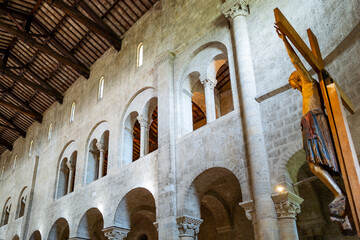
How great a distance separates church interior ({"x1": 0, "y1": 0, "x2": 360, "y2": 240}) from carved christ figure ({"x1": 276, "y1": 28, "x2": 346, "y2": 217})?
0.60 ft

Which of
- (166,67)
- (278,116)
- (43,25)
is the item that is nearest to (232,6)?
(166,67)

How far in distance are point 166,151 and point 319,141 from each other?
21.9ft

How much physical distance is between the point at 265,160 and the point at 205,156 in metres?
1.98

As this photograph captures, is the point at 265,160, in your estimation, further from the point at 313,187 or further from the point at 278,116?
the point at 313,187

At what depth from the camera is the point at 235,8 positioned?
951cm

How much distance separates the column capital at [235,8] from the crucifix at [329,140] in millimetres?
5724

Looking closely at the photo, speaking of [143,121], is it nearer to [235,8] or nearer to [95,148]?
[95,148]

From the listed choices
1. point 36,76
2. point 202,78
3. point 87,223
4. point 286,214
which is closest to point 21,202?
point 36,76

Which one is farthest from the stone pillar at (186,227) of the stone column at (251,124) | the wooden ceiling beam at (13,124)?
the wooden ceiling beam at (13,124)

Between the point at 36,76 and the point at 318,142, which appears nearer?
the point at 318,142

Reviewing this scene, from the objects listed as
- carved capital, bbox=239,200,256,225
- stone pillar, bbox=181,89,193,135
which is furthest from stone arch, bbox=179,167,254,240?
carved capital, bbox=239,200,256,225

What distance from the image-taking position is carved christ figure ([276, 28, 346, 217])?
338 cm

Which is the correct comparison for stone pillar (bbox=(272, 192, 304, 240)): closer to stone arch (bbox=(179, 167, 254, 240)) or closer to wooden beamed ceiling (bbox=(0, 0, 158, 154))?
stone arch (bbox=(179, 167, 254, 240))

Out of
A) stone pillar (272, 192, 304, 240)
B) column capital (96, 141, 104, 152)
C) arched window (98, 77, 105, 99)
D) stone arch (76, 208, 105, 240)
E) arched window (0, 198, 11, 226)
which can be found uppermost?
arched window (98, 77, 105, 99)
